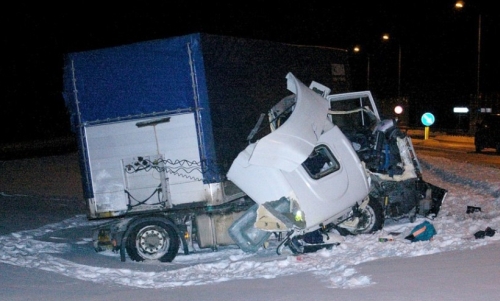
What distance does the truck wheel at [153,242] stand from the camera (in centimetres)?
927

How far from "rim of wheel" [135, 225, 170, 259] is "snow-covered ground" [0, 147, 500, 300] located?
0.19m

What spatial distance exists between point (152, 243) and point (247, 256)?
1.49m

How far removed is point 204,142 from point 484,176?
31.4ft

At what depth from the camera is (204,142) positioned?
907 cm

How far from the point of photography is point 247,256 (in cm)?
915

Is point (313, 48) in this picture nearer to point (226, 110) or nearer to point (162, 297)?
point (226, 110)

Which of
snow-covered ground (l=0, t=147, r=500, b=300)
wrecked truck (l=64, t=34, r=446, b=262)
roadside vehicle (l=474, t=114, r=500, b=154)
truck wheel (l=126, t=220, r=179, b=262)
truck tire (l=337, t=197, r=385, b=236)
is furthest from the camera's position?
roadside vehicle (l=474, t=114, r=500, b=154)

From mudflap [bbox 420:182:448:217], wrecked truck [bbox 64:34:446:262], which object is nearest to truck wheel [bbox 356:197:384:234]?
wrecked truck [bbox 64:34:446:262]

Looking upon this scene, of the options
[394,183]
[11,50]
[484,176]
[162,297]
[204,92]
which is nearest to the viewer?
[162,297]

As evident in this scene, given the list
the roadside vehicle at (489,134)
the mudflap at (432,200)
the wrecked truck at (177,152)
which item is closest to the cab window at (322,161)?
the wrecked truck at (177,152)

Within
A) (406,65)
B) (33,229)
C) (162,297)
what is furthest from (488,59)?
(162,297)

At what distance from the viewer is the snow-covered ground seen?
7.51m

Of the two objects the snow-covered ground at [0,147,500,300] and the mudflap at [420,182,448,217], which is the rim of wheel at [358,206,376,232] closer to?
the snow-covered ground at [0,147,500,300]

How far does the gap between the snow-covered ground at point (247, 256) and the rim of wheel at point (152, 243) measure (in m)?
0.19
